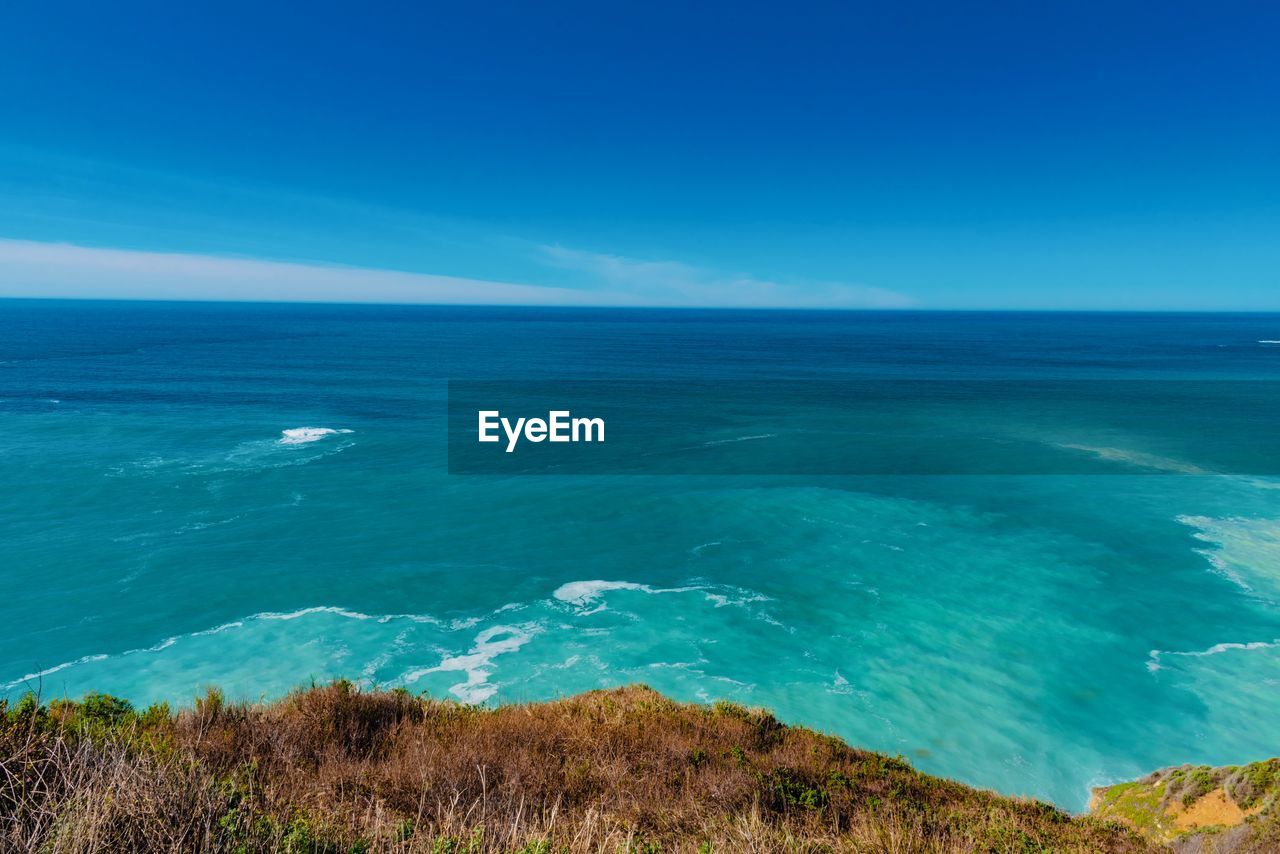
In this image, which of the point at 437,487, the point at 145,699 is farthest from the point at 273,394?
the point at 145,699

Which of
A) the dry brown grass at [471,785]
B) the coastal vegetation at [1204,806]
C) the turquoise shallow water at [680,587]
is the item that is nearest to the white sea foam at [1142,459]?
the turquoise shallow water at [680,587]

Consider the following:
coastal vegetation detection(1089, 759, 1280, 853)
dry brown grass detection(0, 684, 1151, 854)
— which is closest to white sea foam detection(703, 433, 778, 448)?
dry brown grass detection(0, 684, 1151, 854)

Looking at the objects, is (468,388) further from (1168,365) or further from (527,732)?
(1168,365)

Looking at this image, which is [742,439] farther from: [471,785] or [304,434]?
[471,785]

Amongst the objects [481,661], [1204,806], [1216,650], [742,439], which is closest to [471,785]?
[481,661]

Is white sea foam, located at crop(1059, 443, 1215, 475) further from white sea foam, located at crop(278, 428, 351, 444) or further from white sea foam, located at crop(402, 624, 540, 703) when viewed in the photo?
white sea foam, located at crop(278, 428, 351, 444)

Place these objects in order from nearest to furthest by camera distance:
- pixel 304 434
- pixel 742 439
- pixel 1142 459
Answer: pixel 1142 459 < pixel 304 434 < pixel 742 439
